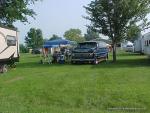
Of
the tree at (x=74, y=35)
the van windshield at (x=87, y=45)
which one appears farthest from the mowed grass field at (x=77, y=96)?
the tree at (x=74, y=35)

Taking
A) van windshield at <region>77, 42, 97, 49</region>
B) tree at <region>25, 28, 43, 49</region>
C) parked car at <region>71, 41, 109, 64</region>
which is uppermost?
tree at <region>25, 28, 43, 49</region>

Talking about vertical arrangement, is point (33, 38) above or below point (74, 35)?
below

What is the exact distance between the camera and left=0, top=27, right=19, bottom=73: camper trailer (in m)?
24.1

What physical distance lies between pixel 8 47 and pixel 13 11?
41.3ft

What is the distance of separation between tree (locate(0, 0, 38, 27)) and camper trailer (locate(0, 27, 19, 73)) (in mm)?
10335

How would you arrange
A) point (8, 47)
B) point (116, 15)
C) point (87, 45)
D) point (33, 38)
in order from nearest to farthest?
point (8, 47) < point (87, 45) < point (116, 15) < point (33, 38)

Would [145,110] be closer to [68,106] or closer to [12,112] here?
[68,106]

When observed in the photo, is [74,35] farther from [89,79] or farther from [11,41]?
[89,79]

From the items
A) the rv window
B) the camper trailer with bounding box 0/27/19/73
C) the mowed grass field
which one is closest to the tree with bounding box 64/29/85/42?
the camper trailer with bounding box 0/27/19/73

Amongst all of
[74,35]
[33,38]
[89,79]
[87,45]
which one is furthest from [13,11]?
[74,35]

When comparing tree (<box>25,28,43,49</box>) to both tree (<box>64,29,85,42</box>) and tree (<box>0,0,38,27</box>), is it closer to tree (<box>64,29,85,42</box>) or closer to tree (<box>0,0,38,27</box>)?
tree (<box>64,29,85,42</box>)

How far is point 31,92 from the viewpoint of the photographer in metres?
14.6

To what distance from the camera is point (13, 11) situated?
122 ft

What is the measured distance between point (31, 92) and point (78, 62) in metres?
16.5
